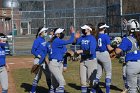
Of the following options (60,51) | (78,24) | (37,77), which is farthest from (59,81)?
(78,24)

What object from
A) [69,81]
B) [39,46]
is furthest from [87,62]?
[69,81]

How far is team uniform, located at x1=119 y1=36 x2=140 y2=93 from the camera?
856 cm

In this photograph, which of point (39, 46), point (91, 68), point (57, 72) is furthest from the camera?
point (39, 46)

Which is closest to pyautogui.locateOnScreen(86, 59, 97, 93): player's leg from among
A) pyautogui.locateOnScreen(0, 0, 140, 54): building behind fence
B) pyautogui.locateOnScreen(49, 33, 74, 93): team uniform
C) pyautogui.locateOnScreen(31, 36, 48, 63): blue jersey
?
pyautogui.locateOnScreen(49, 33, 74, 93): team uniform

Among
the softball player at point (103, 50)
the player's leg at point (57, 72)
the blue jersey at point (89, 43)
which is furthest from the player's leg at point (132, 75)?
the softball player at point (103, 50)

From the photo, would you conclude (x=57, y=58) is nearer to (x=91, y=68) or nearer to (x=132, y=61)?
(x=91, y=68)

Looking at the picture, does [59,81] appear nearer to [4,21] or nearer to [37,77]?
[37,77]

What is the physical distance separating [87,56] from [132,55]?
7.55 feet

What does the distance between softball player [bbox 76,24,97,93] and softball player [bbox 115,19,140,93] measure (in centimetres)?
199

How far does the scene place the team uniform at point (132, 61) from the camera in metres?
8.56

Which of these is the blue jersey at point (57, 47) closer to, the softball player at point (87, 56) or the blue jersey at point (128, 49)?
the softball player at point (87, 56)

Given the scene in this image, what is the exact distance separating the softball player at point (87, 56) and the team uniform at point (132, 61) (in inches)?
79.5

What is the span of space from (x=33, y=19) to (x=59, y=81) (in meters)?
19.3

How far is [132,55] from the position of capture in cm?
870
